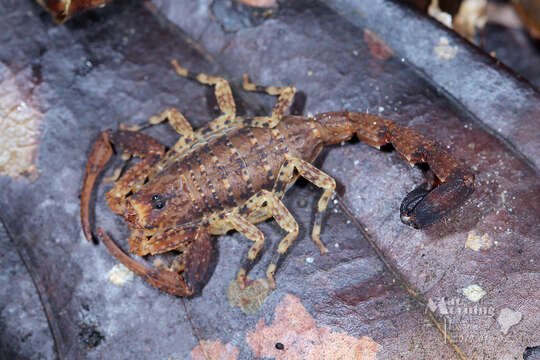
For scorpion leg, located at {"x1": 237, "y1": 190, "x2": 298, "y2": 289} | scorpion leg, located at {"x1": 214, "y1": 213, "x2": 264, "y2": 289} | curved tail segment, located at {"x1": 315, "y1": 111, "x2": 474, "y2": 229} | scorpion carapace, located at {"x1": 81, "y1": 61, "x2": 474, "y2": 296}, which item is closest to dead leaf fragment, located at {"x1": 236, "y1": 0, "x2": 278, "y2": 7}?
→ scorpion carapace, located at {"x1": 81, "y1": 61, "x2": 474, "y2": 296}

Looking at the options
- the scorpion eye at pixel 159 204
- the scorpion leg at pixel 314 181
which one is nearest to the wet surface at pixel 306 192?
the scorpion leg at pixel 314 181

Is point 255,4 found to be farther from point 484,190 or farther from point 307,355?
point 307,355

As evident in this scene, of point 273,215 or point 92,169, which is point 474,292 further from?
point 92,169

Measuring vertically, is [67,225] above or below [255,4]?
below

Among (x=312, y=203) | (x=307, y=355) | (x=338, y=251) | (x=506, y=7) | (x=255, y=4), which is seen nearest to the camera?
(x=307, y=355)

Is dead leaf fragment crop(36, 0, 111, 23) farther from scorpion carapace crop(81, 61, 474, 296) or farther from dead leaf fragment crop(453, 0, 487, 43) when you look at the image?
dead leaf fragment crop(453, 0, 487, 43)

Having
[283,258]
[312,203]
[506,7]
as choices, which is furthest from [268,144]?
[506,7]
